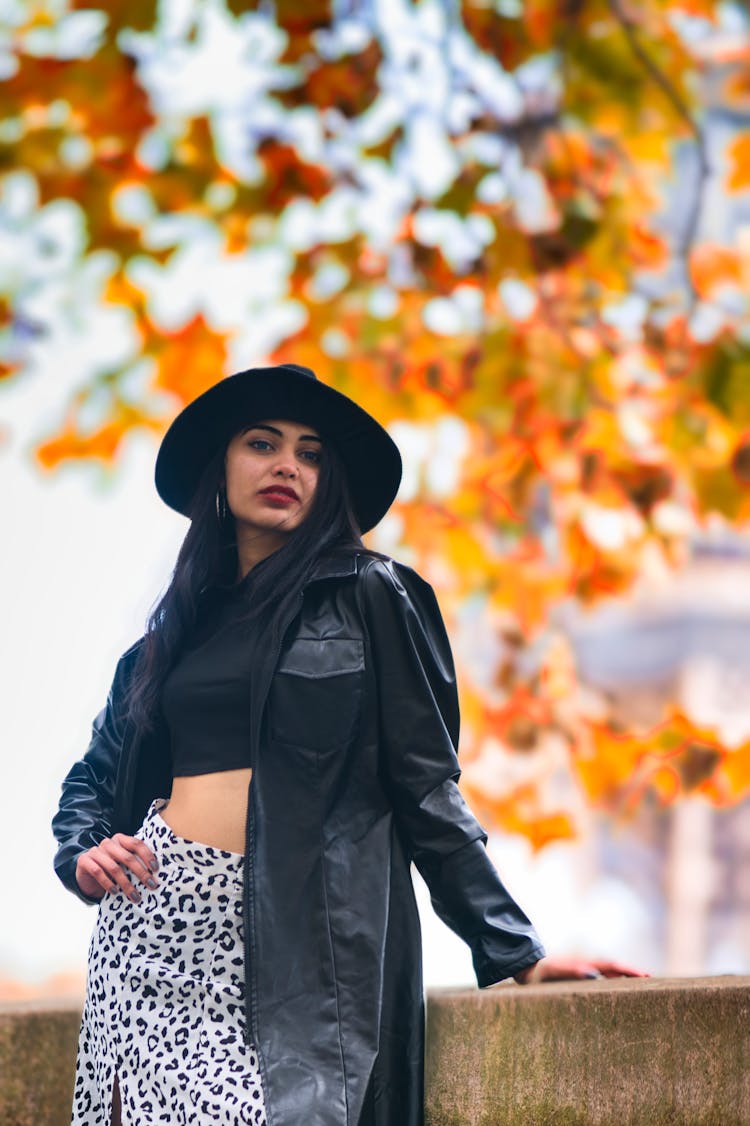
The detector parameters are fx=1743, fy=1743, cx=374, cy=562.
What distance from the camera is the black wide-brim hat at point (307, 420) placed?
350 cm

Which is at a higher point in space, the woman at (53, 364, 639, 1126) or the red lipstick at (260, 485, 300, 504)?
the red lipstick at (260, 485, 300, 504)

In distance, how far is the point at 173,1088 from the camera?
295 centimetres

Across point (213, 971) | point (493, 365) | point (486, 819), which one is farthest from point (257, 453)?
point (486, 819)

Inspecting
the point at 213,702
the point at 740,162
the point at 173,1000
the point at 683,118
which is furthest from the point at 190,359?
the point at 173,1000

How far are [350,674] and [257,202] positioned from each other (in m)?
3.89

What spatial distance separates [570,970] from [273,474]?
1.11 meters

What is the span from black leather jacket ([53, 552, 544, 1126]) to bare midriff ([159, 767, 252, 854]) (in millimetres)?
72

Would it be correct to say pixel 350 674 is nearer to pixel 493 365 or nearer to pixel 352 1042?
pixel 352 1042

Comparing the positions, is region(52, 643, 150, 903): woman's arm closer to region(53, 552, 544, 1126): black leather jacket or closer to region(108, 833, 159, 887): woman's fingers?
region(53, 552, 544, 1126): black leather jacket

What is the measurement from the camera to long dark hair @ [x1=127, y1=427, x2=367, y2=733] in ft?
11.0

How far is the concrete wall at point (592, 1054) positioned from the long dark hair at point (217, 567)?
0.86m

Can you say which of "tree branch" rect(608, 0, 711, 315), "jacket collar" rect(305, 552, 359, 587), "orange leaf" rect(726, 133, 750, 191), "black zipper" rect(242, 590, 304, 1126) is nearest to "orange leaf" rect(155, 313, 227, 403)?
"tree branch" rect(608, 0, 711, 315)

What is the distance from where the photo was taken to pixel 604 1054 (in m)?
3.18

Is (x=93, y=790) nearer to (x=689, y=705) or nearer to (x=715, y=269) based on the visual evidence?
(x=715, y=269)
